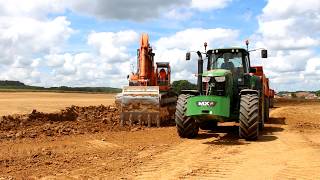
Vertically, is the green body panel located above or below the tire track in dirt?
above

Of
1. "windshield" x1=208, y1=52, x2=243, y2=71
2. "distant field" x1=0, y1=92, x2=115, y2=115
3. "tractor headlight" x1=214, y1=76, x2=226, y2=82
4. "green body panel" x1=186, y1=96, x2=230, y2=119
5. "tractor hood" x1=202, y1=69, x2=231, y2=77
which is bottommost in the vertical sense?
"distant field" x1=0, y1=92, x2=115, y2=115

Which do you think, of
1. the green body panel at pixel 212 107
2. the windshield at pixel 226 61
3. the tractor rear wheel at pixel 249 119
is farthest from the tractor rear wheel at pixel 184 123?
the windshield at pixel 226 61

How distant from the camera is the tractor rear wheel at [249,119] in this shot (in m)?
12.7

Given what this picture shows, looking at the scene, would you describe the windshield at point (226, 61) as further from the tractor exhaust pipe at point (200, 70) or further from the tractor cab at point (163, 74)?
the tractor cab at point (163, 74)

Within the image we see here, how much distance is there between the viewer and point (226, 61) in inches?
589

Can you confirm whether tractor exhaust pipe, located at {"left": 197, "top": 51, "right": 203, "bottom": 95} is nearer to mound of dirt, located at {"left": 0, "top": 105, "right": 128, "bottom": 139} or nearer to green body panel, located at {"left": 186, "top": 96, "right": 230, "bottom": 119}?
green body panel, located at {"left": 186, "top": 96, "right": 230, "bottom": 119}

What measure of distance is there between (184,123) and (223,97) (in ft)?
5.01

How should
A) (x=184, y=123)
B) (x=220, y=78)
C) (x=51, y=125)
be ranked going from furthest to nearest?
(x=51, y=125)
(x=184, y=123)
(x=220, y=78)

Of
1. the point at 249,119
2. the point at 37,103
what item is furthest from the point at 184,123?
the point at 37,103

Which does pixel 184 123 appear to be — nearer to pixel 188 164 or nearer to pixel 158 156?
pixel 158 156

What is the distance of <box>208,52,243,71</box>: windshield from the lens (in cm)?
1487

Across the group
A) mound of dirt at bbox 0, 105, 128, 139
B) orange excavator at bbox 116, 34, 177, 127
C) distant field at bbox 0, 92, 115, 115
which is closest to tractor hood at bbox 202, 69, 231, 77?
A: orange excavator at bbox 116, 34, 177, 127

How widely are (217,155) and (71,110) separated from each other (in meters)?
14.0

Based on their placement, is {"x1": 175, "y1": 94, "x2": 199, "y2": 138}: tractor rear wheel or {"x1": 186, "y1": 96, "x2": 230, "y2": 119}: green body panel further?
{"x1": 175, "y1": 94, "x2": 199, "y2": 138}: tractor rear wheel
